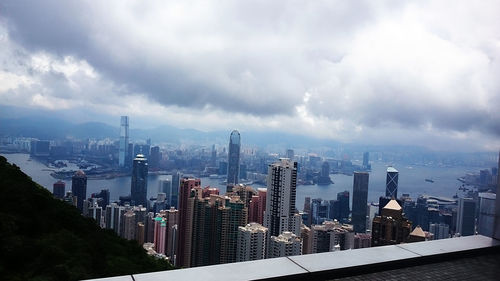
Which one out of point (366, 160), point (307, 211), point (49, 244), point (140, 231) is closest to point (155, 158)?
point (140, 231)

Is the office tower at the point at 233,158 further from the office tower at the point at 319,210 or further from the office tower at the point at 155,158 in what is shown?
the office tower at the point at 319,210

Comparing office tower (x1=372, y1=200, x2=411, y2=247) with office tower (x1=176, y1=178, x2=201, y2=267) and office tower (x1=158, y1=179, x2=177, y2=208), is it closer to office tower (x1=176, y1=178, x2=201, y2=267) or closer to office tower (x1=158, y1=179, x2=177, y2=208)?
office tower (x1=176, y1=178, x2=201, y2=267)

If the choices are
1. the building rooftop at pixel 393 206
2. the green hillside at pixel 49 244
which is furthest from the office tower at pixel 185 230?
the green hillside at pixel 49 244

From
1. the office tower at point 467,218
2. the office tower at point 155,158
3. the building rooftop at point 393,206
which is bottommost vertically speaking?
the building rooftop at point 393,206

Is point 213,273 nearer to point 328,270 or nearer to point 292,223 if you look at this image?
point 328,270

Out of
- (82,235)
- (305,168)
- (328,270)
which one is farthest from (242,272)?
(305,168)

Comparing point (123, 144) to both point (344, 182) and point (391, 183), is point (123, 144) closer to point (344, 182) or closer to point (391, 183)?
point (344, 182)

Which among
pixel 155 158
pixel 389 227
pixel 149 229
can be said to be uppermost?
pixel 155 158
